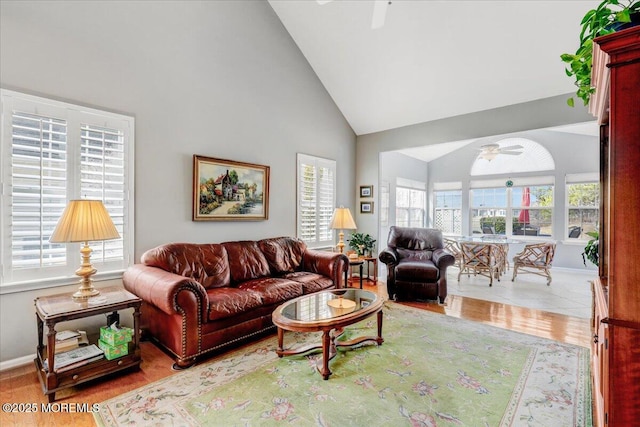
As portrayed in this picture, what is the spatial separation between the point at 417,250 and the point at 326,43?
11.7ft

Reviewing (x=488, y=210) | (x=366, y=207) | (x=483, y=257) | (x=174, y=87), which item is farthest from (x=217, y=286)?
(x=488, y=210)

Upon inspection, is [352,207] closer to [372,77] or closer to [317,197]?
[317,197]

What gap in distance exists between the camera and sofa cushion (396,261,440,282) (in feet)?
13.9

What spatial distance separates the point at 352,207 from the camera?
19.9 feet

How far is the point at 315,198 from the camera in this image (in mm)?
5230

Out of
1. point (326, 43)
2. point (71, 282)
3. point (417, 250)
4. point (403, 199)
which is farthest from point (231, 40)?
point (403, 199)

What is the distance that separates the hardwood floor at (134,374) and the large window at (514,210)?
4489 mm

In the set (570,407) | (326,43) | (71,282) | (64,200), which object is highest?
(326,43)

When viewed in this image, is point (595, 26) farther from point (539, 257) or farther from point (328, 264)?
point (539, 257)

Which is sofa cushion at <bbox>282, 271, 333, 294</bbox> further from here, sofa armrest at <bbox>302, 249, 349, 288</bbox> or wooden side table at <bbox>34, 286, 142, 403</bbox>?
wooden side table at <bbox>34, 286, 142, 403</bbox>

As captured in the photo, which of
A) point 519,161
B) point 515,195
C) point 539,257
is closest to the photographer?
point 539,257

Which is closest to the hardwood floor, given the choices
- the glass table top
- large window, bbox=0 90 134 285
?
large window, bbox=0 90 134 285

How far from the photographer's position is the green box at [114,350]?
2.37 metres

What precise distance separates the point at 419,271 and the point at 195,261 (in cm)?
296
